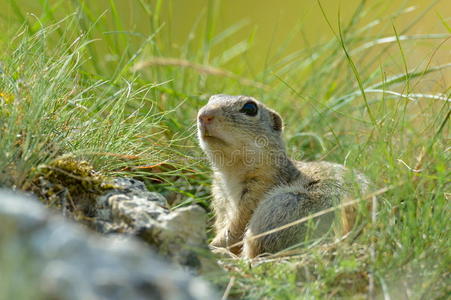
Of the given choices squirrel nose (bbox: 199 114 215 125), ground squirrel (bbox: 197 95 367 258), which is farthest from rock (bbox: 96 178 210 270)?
squirrel nose (bbox: 199 114 215 125)

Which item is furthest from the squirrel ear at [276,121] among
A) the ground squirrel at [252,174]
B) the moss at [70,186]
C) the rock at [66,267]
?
the rock at [66,267]

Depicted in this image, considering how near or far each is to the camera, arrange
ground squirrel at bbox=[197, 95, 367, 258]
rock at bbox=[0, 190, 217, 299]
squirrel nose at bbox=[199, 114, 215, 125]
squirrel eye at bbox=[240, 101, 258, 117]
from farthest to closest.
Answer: squirrel eye at bbox=[240, 101, 258, 117]
squirrel nose at bbox=[199, 114, 215, 125]
ground squirrel at bbox=[197, 95, 367, 258]
rock at bbox=[0, 190, 217, 299]

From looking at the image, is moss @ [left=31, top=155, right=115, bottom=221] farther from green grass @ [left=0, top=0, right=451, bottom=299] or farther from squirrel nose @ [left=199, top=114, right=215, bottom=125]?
squirrel nose @ [left=199, top=114, right=215, bottom=125]

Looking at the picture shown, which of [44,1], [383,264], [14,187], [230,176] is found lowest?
[230,176]

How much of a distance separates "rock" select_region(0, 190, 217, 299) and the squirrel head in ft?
9.13

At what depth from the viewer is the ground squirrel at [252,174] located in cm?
404

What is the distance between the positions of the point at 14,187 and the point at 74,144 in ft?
1.97

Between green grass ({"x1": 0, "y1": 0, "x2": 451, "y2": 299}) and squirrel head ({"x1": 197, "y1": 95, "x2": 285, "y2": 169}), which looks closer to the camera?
green grass ({"x1": 0, "y1": 0, "x2": 451, "y2": 299})

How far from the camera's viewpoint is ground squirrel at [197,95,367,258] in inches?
159

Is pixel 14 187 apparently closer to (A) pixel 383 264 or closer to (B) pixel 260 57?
(A) pixel 383 264

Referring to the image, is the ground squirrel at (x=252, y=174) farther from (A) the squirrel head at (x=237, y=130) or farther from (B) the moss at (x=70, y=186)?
(B) the moss at (x=70, y=186)

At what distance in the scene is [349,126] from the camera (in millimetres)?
5227

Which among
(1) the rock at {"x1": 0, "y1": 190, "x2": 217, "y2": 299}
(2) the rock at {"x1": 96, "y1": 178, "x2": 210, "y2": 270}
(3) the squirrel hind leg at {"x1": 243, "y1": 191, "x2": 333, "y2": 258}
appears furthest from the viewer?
(3) the squirrel hind leg at {"x1": 243, "y1": 191, "x2": 333, "y2": 258}

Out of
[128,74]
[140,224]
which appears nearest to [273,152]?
[128,74]
